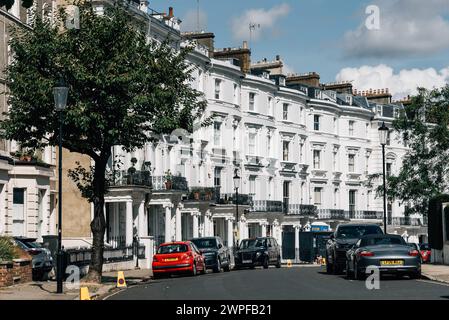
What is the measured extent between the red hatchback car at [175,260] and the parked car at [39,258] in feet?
17.3

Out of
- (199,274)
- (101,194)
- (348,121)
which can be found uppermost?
(348,121)

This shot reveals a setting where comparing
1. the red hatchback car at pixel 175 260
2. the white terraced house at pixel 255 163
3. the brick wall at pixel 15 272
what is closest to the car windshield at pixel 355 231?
the red hatchback car at pixel 175 260

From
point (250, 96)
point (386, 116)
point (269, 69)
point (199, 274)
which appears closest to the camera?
point (199, 274)

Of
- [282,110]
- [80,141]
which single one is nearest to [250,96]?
[282,110]

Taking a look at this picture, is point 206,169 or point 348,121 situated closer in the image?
point 206,169

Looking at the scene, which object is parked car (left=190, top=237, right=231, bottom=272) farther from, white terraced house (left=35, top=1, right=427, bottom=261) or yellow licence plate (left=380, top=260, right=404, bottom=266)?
yellow licence plate (left=380, top=260, right=404, bottom=266)

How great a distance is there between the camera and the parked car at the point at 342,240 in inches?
1368

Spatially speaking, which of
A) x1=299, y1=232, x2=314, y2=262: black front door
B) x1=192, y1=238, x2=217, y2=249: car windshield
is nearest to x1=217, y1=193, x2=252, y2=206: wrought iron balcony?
A: x1=299, y1=232, x2=314, y2=262: black front door

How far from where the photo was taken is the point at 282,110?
8262 centimetres

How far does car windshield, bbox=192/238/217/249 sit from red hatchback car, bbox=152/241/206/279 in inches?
214

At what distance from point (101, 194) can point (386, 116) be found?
67446mm

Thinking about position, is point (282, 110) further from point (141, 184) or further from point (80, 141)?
point (80, 141)

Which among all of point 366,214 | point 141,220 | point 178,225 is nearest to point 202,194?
point 178,225
